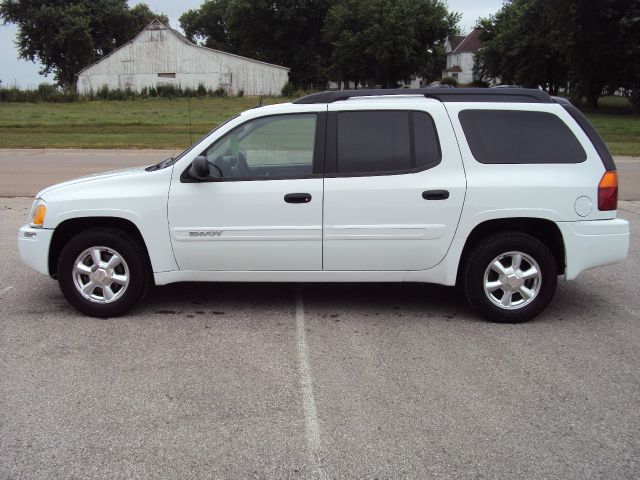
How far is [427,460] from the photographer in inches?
133

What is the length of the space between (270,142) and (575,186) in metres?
2.50

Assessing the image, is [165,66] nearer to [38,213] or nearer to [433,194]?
[38,213]

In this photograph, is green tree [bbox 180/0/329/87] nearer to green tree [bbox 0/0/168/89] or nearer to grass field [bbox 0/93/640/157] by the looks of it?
green tree [bbox 0/0/168/89]

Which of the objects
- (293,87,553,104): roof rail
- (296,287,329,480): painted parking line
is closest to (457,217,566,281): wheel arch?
(293,87,553,104): roof rail

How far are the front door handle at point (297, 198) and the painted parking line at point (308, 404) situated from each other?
101 centimetres

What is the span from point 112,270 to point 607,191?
4086 millimetres

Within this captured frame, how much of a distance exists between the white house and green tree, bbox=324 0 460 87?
946 inches

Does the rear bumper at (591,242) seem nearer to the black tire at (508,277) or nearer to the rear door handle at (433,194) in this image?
the black tire at (508,277)

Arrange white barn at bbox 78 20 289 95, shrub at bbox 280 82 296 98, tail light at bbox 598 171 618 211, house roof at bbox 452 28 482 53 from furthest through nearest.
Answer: house roof at bbox 452 28 482 53 < shrub at bbox 280 82 296 98 < white barn at bbox 78 20 289 95 < tail light at bbox 598 171 618 211

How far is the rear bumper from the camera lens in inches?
210

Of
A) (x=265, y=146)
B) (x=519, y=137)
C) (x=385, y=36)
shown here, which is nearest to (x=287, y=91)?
(x=385, y=36)

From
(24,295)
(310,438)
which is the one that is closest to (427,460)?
(310,438)

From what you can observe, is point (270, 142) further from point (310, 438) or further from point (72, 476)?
point (72, 476)

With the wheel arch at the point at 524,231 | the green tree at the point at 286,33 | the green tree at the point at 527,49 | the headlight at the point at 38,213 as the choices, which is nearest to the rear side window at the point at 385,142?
the wheel arch at the point at 524,231
